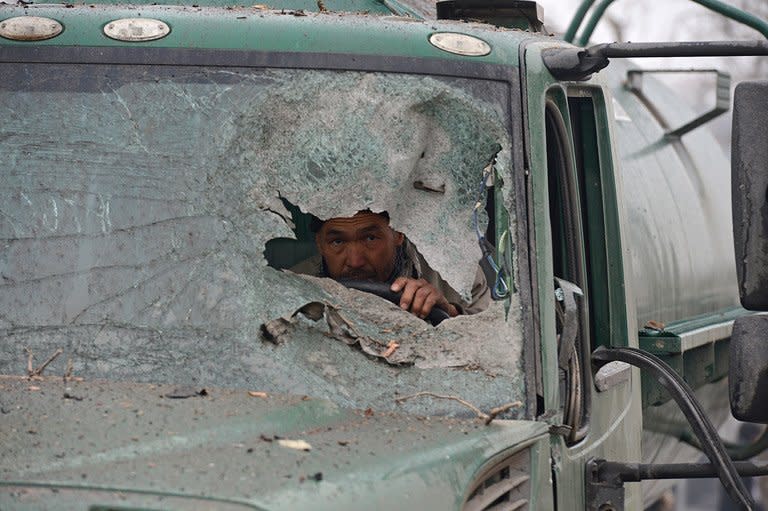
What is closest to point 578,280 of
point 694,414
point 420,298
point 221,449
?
point 694,414

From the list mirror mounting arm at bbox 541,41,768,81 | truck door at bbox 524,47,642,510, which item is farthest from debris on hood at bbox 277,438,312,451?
mirror mounting arm at bbox 541,41,768,81

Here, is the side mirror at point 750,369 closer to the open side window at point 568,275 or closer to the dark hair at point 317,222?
the open side window at point 568,275

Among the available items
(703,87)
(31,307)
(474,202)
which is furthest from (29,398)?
(703,87)

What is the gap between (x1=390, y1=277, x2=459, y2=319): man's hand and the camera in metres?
3.98

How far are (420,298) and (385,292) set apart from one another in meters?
0.09

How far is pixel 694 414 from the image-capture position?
4.13m

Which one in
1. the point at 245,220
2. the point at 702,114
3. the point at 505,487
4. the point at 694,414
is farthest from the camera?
the point at 702,114

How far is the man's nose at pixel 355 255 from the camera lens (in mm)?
4406

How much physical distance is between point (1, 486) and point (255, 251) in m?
1.13

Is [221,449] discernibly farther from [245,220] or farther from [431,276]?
[431,276]

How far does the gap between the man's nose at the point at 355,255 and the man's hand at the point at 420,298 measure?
1.22ft

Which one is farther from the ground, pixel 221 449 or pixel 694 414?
pixel 221 449

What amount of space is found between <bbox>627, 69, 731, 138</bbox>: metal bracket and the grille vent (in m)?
4.36

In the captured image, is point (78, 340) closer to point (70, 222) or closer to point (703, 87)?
point (70, 222)
